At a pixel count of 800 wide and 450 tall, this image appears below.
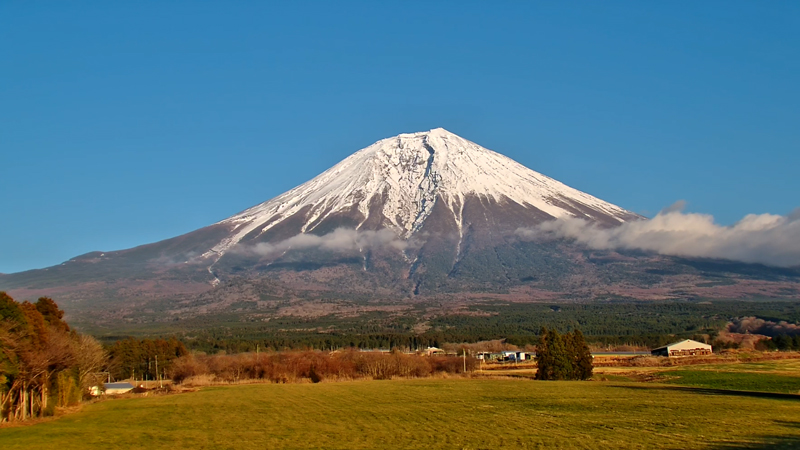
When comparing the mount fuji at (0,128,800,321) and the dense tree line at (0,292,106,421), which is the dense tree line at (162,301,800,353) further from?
the dense tree line at (0,292,106,421)

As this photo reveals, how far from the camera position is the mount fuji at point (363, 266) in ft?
498

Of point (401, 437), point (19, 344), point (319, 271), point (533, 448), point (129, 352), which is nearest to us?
point (533, 448)

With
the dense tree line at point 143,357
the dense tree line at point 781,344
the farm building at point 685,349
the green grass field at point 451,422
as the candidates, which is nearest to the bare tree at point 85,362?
the green grass field at point 451,422

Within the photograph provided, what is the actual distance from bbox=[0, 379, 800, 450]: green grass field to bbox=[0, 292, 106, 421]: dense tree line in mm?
1667

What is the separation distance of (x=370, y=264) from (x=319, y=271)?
46.3 feet

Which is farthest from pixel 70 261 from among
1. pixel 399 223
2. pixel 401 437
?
pixel 401 437

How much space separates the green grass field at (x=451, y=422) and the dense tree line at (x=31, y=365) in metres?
1.67

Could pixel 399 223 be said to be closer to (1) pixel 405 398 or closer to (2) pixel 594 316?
(2) pixel 594 316

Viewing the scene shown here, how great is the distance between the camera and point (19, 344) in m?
31.7

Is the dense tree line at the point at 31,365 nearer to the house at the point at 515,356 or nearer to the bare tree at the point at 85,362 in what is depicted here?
the bare tree at the point at 85,362

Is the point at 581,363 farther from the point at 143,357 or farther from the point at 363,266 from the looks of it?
the point at 363,266

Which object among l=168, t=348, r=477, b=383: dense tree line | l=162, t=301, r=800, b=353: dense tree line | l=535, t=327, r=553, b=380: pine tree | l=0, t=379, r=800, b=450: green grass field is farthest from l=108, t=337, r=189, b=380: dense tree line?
l=535, t=327, r=553, b=380: pine tree

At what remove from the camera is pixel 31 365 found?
32.6 m

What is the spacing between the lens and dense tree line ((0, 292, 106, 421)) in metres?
31.3
